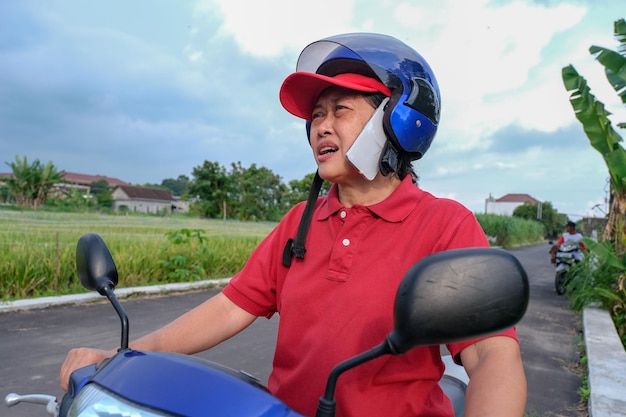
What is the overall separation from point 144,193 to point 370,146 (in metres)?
75.3

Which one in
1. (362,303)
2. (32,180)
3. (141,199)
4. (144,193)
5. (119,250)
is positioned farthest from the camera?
(144,193)

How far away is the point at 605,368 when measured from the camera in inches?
174

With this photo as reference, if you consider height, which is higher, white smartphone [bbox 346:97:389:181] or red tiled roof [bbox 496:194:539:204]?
red tiled roof [bbox 496:194:539:204]

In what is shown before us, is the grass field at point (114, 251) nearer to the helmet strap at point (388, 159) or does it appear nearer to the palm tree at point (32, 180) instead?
the helmet strap at point (388, 159)

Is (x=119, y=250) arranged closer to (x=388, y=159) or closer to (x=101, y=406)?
(x=388, y=159)

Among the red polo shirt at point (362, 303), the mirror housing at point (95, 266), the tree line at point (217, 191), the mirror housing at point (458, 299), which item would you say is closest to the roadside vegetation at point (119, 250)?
the mirror housing at point (95, 266)

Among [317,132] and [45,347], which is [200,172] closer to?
[45,347]

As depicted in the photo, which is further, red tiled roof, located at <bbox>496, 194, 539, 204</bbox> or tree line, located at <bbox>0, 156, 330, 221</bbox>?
red tiled roof, located at <bbox>496, 194, 539, 204</bbox>

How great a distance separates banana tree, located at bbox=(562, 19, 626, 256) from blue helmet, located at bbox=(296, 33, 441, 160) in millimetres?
6093

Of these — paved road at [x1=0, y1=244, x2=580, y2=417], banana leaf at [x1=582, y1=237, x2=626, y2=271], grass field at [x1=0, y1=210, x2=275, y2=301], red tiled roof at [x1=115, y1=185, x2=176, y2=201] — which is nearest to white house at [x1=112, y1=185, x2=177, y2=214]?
red tiled roof at [x1=115, y1=185, x2=176, y2=201]

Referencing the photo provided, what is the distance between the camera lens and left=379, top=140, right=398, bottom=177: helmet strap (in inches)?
60.2

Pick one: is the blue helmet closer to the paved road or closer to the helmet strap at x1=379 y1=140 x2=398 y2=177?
the helmet strap at x1=379 y1=140 x2=398 y2=177

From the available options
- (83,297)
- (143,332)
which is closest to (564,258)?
(143,332)

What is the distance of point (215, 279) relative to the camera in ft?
31.4
